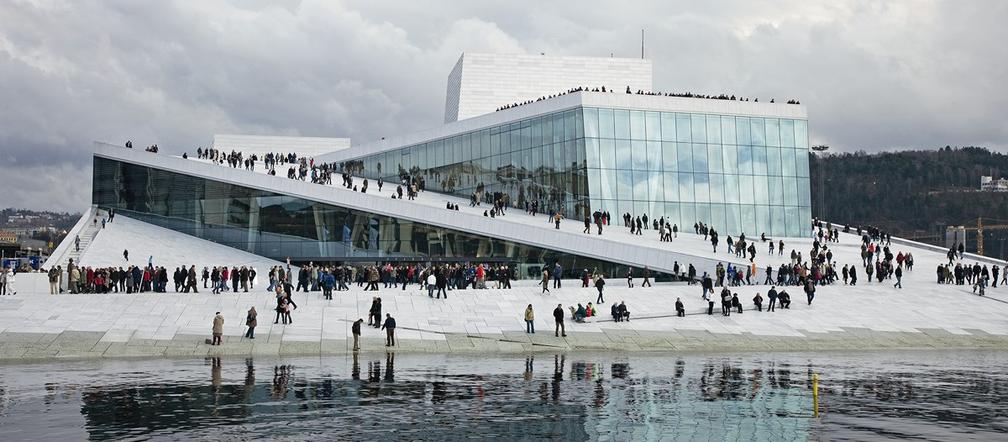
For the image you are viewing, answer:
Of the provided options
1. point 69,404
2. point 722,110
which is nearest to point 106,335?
point 69,404

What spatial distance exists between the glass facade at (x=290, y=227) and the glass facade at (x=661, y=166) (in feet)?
24.6

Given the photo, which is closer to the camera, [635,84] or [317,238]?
[317,238]

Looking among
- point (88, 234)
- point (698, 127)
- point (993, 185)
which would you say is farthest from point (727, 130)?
point (993, 185)

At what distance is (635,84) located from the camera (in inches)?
3095

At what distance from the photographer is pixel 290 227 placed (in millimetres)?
58562

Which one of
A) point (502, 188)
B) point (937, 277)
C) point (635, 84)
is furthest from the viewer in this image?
point (635, 84)

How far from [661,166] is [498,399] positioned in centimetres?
4080

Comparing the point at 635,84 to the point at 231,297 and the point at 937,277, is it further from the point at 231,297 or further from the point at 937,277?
the point at 231,297

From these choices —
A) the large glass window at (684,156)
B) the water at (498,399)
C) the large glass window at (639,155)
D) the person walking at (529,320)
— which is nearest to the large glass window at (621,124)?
the large glass window at (639,155)

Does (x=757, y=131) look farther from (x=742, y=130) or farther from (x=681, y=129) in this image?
(x=681, y=129)

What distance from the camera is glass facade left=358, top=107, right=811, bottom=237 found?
59.1 metres

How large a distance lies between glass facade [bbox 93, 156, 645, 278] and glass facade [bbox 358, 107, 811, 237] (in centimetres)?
750

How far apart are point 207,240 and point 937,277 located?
38.3 meters

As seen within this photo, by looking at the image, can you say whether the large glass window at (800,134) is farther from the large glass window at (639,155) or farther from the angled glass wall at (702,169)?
the large glass window at (639,155)
